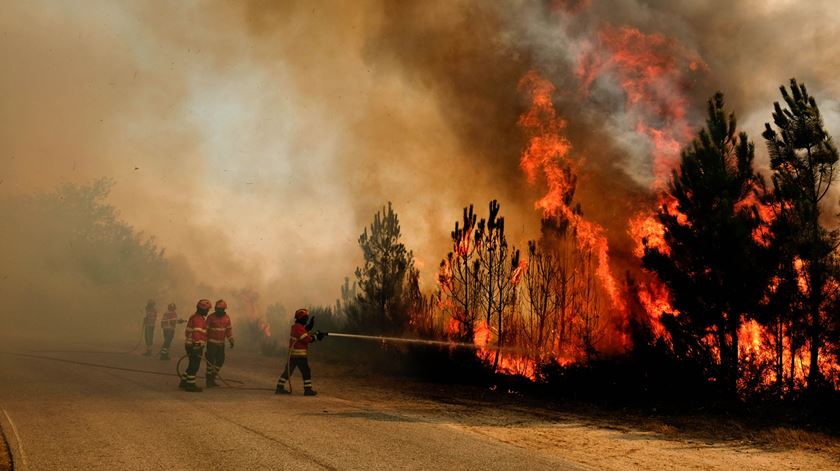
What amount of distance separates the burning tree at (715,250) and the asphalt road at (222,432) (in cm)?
722

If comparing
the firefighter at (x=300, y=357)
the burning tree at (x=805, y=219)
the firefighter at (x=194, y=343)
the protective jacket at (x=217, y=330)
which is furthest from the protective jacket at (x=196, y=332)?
the burning tree at (x=805, y=219)

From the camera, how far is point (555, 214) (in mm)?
19516

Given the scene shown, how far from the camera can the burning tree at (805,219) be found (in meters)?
11.9

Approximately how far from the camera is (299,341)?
12.7 metres

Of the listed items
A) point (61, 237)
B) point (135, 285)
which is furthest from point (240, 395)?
point (61, 237)

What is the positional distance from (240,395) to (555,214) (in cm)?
1248

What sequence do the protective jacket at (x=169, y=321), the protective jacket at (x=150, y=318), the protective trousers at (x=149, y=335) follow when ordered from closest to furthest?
the protective jacket at (x=169, y=321), the protective trousers at (x=149, y=335), the protective jacket at (x=150, y=318)

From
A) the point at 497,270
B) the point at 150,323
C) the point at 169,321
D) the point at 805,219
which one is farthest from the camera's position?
the point at 150,323

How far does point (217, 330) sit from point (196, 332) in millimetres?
908

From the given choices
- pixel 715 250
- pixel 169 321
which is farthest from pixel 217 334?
pixel 715 250

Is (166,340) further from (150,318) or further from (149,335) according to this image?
(150,318)

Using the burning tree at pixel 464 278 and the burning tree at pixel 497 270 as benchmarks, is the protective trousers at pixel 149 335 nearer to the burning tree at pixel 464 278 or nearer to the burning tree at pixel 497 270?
the burning tree at pixel 464 278

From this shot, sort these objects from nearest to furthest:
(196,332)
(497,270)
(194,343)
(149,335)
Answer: (194,343)
(196,332)
(497,270)
(149,335)

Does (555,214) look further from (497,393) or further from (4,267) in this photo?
(4,267)
